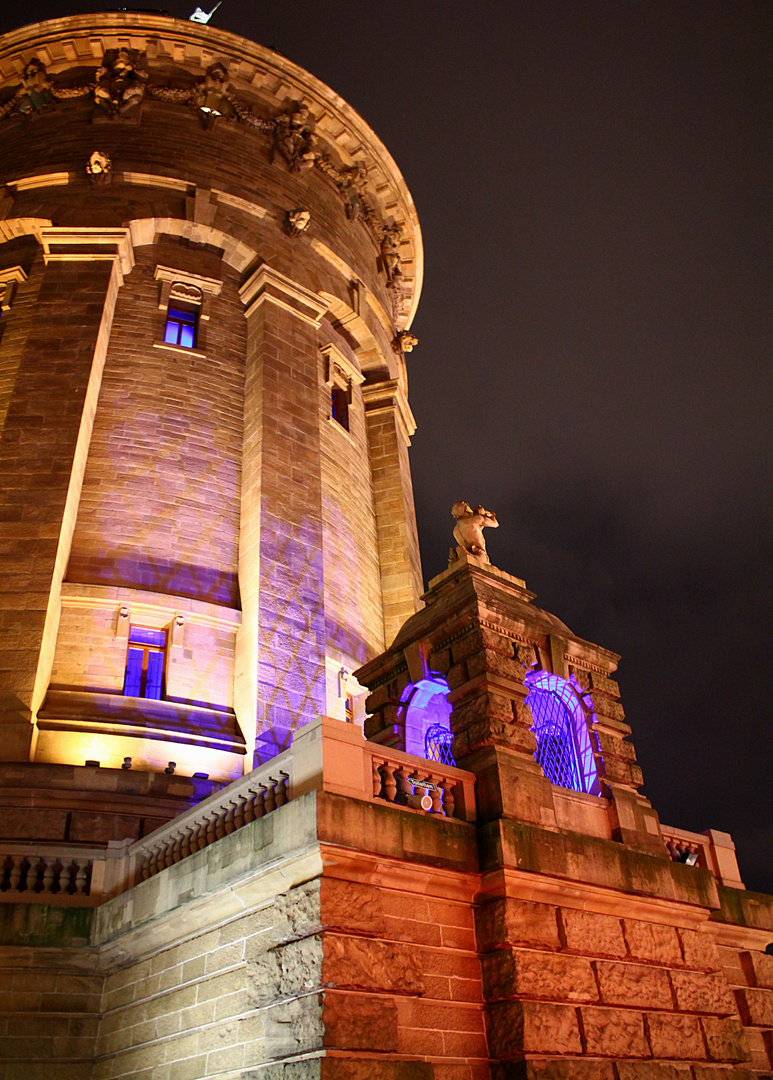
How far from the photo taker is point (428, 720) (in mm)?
15531

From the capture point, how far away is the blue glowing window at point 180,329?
24.8m

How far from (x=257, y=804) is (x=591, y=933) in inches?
196

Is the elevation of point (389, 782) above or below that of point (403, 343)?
below

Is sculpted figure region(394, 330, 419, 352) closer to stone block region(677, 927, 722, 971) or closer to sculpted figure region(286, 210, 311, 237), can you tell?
sculpted figure region(286, 210, 311, 237)

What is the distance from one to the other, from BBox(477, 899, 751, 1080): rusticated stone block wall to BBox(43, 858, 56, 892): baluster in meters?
6.87

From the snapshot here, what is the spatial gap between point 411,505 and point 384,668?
14261mm

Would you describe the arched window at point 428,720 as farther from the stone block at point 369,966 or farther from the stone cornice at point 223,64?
the stone cornice at point 223,64

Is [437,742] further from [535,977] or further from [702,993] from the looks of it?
[702,993]

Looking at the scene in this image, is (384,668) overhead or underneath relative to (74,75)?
underneath

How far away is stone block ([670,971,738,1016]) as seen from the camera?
43.9 ft

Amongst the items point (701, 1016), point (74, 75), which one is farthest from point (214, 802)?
point (74, 75)

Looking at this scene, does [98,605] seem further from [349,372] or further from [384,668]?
[349,372]

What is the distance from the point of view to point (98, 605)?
63.6 ft

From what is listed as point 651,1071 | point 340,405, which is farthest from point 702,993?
point 340,405
